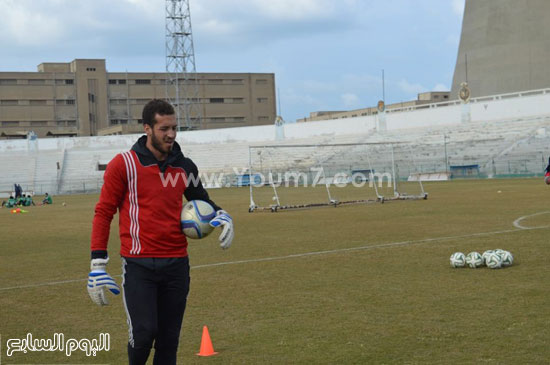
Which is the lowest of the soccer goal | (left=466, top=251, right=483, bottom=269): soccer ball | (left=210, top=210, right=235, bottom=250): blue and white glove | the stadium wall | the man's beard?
(left=466, top=251, right=483, bottom=269): soccer ball

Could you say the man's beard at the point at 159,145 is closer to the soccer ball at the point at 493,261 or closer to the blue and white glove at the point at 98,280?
the blue and white glove at the point at 98,280

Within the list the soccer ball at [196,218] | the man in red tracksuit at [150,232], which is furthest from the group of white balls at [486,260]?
Result: the man in red tracksuit at [150,232]

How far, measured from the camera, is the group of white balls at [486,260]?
1174cm

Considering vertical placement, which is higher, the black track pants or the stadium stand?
the stadium stand

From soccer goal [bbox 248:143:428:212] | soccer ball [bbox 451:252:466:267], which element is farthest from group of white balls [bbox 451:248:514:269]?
soccer goal [bbox 248:143:428:212]

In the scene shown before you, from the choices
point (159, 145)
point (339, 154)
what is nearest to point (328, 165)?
point (339, 154)

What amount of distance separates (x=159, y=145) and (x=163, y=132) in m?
0.11

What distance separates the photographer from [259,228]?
2195 cm

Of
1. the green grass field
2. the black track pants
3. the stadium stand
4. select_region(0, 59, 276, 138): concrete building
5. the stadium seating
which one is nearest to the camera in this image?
the black track pants

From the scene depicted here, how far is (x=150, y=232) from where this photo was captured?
17.4 feet

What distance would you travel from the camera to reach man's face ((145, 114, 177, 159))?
529 centimetres

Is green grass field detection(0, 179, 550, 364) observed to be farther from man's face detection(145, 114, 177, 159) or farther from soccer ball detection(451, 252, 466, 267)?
man's face detection(145, 114, 177, 159)

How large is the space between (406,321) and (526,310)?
57.2 inches

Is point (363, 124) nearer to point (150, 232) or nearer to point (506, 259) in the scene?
point (506, 259)
